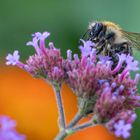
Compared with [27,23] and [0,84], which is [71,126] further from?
[27,23]

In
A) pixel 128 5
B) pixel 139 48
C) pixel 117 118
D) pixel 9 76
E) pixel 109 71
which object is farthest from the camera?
pixel 128 5

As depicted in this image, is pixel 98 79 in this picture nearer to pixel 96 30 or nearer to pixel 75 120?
pixel 75 120

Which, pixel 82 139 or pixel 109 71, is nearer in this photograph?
pixel 109 71

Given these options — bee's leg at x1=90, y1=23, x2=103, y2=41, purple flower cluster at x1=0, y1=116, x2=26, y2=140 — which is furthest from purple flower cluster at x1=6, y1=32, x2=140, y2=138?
purple flower cluster at x1=0, y1=116, x2=26, y2=140

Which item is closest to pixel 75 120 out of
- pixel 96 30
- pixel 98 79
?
pixel 98 79

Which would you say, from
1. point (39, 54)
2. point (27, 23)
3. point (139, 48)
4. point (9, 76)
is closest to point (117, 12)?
point (27, 23)

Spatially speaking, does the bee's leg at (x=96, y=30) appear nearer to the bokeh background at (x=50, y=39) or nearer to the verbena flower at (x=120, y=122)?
the verbena flower at (x=120, y=122)
